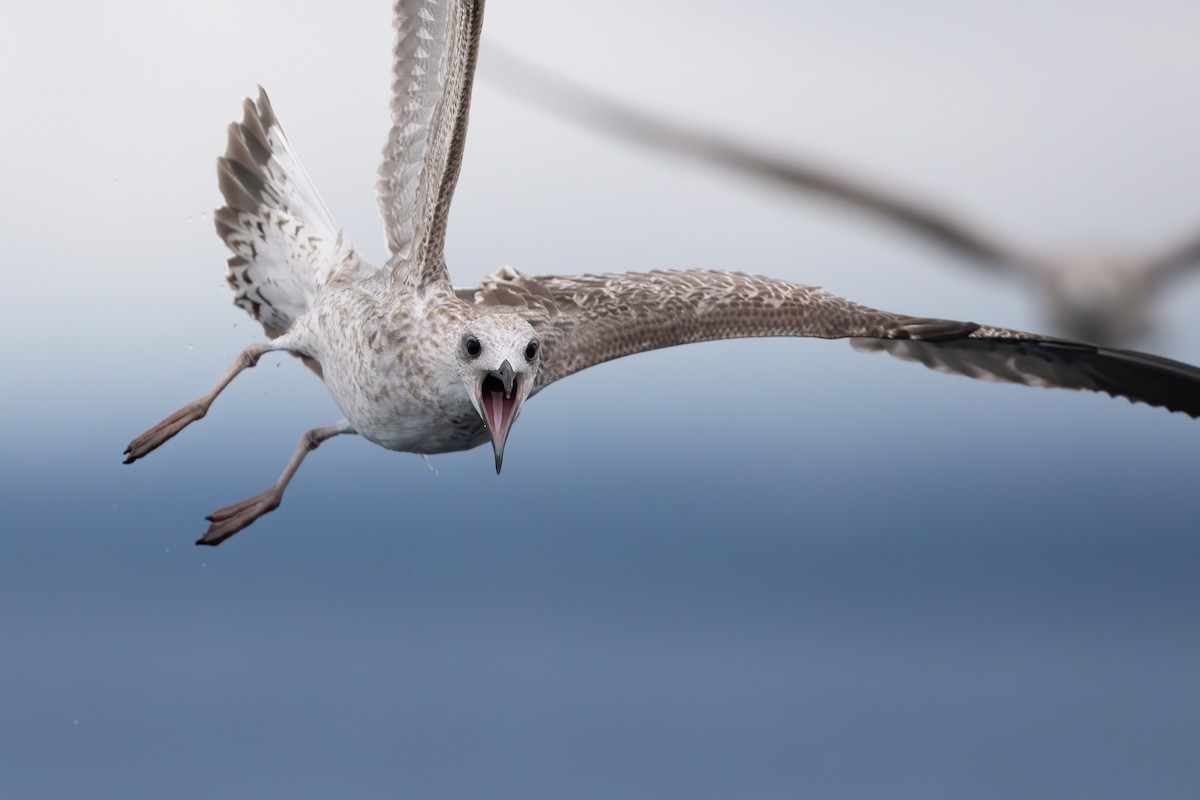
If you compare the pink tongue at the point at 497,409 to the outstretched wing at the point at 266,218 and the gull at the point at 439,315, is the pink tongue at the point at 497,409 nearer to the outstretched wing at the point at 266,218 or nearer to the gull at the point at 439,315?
the gull at the point at 439,315

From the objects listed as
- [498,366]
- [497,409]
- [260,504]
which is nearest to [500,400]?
[497,409]

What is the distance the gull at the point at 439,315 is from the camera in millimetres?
6543

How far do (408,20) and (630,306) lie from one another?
1692 millimetres

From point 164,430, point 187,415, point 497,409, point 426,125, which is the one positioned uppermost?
point 426,125

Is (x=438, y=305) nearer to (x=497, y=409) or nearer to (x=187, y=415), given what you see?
(x=497, y=409)

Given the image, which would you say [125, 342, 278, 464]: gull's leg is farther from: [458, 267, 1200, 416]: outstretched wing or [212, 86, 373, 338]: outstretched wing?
[458, 267, 1200, 416]: outstretched wing

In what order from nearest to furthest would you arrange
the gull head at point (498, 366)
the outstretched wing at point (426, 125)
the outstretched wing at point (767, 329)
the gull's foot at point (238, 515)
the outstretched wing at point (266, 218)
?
the gull head at point (498, 366)
the outstretched wing at point (426, 125)
the outstretched wing at point (767, 329)
the gull's foot at point (238, 515)
the outstretched wing at point (266, 218)

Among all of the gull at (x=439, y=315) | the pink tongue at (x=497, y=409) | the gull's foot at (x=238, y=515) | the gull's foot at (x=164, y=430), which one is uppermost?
the gull at (x=439, y=315)

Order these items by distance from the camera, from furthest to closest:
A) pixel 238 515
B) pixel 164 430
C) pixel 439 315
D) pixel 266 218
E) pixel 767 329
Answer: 1. pixel 266 218
2. pixel 767 329
3. pixel 238 515
4. pixel 164 430
5. pixel 439 315

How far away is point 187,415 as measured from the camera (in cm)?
774

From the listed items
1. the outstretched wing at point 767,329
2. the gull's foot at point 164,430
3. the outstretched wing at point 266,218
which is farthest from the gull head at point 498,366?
the outstretched wing at point 266,218

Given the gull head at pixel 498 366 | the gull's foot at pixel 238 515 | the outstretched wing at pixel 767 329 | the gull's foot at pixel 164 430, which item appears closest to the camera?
the gull head at pixel 498 366

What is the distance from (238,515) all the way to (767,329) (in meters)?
2.78

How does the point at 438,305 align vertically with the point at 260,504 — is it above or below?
above
